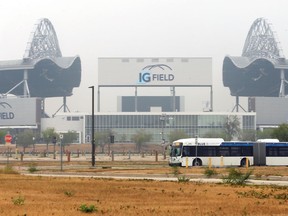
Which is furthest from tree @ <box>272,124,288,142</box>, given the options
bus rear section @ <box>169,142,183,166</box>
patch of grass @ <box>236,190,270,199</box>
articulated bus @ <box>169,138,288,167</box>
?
patch of grass @ <box>236,190,270,199</box>

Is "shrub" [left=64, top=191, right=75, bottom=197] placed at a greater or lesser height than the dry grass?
greater

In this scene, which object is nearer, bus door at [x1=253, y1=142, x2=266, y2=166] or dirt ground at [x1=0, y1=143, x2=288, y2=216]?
dirt ground at [x1=0, y1=143, x2=288, y2=216]

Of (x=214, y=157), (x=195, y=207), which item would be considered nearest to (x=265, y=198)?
(x=195, y=207)

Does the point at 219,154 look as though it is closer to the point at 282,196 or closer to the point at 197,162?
the point at 197,162

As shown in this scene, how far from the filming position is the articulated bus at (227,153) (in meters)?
68.2

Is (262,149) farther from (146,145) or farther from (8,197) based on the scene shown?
(146,145)

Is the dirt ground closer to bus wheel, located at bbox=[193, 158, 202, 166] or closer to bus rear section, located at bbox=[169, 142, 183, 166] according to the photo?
bus rear section, located at bbox=[169, 142, 183, 166]

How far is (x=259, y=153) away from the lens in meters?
68.8

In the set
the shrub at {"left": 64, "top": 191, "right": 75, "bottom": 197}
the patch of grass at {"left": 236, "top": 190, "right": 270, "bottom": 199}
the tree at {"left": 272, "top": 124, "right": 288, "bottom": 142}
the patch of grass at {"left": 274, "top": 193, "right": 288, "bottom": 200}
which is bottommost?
the patch of grass at {"left": 274, "top": 193, "right": 288, "bottom": 200}

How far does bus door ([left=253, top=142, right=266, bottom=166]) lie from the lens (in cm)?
6869

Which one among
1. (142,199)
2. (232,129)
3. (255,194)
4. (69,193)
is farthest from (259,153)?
(232,129)

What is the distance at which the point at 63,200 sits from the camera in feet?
82.9

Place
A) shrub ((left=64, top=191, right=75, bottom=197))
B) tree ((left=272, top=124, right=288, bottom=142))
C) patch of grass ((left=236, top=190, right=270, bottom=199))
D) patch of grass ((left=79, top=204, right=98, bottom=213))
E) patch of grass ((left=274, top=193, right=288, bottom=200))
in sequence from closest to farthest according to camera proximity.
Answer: patch of grass ((left=79, top=204, right=98, bottom=213)) → patch of grass ((left=274, top=193, right=288, bottom=200)) → shrub ((left=64, top=191, right=75, bottom=197)) → patch of grass ((left=236, top=190, right=270, bottom=199)) → tree ((left=272, top=124, right=288, bottom=142))

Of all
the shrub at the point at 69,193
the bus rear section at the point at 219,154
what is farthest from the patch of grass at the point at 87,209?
the bus rear section at the point at 219,154
